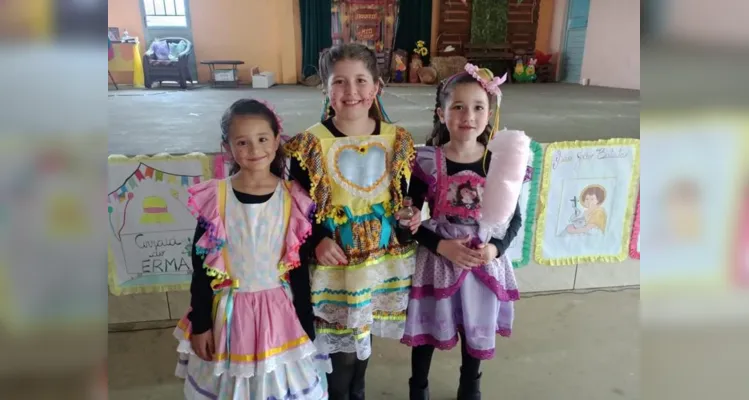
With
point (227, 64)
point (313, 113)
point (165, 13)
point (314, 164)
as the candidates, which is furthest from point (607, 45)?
point (314, 164)

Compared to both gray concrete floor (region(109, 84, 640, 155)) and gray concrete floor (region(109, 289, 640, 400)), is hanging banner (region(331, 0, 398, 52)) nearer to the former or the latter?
gray concrete floor (region(109, 84, 640, 155))

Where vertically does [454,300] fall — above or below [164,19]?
below

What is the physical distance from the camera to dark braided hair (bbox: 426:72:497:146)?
151 cm

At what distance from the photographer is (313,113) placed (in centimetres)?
509

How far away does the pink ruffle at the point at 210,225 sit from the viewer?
1.29m

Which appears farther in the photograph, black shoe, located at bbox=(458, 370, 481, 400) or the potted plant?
the potted plant

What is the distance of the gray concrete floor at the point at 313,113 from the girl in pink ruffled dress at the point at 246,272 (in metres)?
1.73

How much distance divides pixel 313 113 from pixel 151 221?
10.2 ft

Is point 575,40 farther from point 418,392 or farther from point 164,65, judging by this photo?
point 418,392

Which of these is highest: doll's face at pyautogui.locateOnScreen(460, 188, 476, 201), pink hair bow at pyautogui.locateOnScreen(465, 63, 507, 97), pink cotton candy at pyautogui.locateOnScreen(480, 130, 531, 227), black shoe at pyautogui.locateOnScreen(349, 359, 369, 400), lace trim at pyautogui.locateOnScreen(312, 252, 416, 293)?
pink hair bow at pyautogui.locateOnScreen(465, 63, 507, 97)

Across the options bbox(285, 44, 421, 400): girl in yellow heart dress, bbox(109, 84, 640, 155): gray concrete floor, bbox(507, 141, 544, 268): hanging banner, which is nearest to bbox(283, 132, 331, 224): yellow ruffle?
bbox(285, 44, 421, 400): girl in yellow heart dress

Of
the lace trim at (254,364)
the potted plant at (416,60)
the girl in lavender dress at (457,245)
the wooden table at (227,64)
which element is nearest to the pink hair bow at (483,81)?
the girl in lavender dress at (457,245)

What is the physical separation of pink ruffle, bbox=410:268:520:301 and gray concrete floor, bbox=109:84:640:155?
4.21 feet

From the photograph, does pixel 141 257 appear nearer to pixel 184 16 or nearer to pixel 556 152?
pixel 556 152
